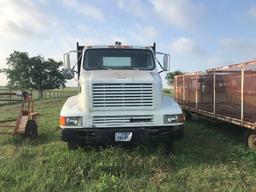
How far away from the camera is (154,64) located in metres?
9.74

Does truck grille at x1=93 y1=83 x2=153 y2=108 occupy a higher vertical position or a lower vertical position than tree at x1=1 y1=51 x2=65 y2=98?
lower

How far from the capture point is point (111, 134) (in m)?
7.98

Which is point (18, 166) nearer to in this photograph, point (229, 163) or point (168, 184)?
point (168, 184)

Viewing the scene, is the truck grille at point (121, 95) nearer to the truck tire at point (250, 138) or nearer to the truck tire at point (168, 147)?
the truck tire at point (168, 147)

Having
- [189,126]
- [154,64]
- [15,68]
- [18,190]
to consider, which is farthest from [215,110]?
[15,68]

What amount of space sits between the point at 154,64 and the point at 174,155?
94.1 inches

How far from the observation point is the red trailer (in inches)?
371

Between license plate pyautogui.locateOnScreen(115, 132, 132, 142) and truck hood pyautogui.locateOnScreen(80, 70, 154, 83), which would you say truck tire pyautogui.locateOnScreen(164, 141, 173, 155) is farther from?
truck hood pyautogui.locateOnScreen(80, 70, 154, 83)

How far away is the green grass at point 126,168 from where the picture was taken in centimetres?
630

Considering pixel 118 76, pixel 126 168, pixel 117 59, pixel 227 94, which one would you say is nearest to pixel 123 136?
pixel 126 168

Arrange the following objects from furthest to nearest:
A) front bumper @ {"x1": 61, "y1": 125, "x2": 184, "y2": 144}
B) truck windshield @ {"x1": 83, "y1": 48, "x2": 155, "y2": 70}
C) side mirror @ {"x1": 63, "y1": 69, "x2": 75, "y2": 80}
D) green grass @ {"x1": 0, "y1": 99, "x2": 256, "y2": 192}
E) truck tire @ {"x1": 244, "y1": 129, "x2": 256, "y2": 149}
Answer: side mirror @ {"x1": 63, "y1": 69, "x2": 75, "y2": 80}
truck windshield @ {"x1": 83, "y1": 48, "x2": 155, "y2": 70}
truck tire @ {"x1": 244, "y1": 129, "x2": 256, "y2": 149}
front bumper @ {"x1": 61, "y1": 125, "x2": 184, "y2": 144}
green grass @ {"x1": 0, "y1": 99, "x2": 256, "y2": 192}

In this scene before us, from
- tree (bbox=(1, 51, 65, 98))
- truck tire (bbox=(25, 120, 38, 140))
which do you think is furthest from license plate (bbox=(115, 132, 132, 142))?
tree (bbox=(1, 51, 65, 98))

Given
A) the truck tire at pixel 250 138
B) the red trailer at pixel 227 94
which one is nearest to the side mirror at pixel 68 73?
the red trailer at pixel 227 94

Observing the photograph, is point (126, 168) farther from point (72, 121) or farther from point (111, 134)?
point (72, 121)
